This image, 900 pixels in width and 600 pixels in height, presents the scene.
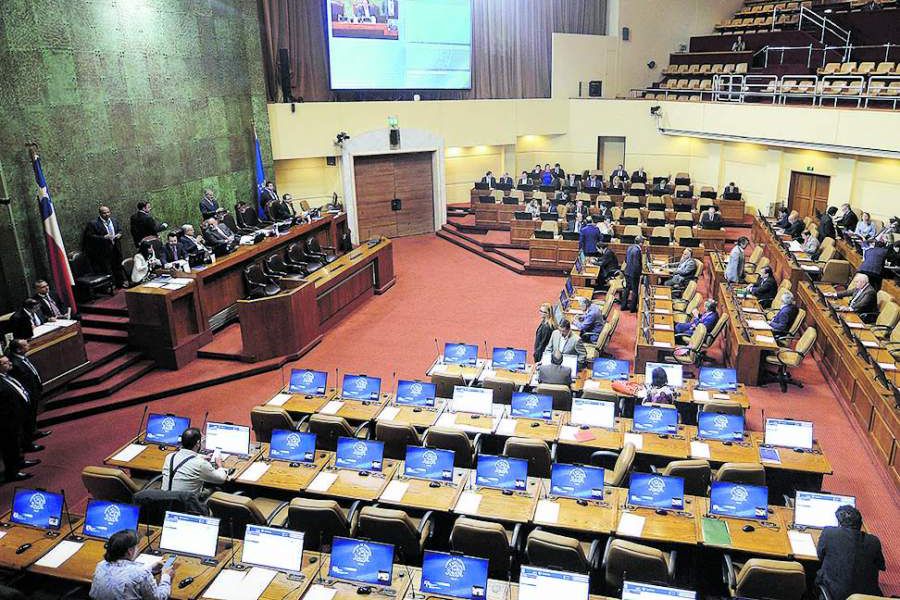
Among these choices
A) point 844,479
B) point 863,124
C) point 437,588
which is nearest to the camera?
point 437,588

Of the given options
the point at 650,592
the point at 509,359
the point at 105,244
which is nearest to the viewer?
the point at 650,592

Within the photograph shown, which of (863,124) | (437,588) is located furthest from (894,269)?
(437,588)

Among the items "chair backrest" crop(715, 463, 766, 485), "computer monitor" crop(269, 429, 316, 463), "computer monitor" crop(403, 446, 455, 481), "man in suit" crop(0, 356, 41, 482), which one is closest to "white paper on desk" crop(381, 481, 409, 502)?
"computer monitor" crop(403, 446, 455, 481)

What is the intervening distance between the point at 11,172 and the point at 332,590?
9.35m

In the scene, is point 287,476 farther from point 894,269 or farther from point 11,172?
point 894,269

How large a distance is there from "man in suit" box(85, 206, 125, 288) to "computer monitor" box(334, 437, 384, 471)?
26.0 ft

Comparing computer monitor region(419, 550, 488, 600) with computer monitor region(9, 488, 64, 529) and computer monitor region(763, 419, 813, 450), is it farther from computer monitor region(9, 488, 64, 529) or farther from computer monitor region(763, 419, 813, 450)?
computer monitor region(763, 419, 813, 450)

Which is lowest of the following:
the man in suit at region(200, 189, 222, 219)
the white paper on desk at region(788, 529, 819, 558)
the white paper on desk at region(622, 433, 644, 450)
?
the white paper on desk at region(788, 529, 819, 558)

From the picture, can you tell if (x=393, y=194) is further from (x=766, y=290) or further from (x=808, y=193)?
(x=808, y=193)

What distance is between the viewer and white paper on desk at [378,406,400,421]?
7.67 metres

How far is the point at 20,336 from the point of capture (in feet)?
30.5

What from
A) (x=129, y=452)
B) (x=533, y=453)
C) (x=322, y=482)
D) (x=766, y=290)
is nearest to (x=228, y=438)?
(x=129, y=452)

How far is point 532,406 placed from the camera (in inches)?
298

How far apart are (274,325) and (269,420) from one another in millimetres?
3698
